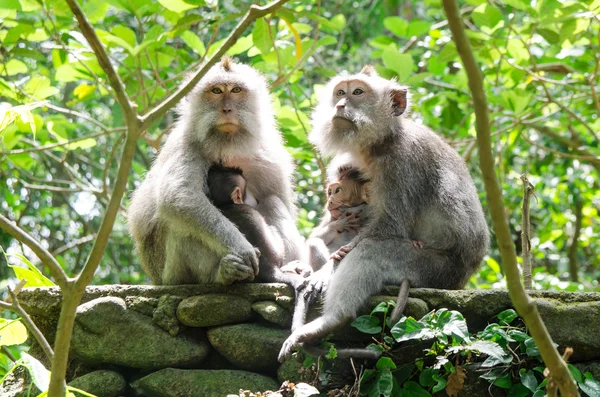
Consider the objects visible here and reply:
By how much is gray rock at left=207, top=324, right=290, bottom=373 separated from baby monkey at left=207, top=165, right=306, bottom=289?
55 centimetres

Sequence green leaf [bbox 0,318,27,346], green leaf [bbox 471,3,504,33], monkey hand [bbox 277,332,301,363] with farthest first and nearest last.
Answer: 1. green leaf [bbox 471,3,504,33]
2. monkey hand [bbox 277,332,301,363]
3. green leaf [bbox 0,318,27,346]

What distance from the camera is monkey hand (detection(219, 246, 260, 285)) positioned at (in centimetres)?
497

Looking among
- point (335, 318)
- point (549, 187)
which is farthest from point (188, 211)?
point (549, 187)

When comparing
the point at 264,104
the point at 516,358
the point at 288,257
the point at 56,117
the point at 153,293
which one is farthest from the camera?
the point at 56,117

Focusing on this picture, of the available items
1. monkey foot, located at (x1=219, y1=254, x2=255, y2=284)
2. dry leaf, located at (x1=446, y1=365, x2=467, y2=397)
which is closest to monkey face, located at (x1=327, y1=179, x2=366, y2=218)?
monkey foot, located at (x1=219, y1=254, x2=255, y2=284)

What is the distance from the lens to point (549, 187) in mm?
12031

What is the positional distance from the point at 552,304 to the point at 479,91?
2.46m

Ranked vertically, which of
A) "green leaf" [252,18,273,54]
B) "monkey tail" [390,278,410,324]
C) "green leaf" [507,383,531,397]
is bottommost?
"green leaf" [507,383,531,397]

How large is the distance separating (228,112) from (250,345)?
1976mm

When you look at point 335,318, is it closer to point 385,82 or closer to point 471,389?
→ point 471,389

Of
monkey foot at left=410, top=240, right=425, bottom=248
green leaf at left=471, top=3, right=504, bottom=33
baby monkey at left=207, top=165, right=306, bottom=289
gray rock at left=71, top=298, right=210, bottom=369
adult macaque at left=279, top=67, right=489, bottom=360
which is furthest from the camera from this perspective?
green leaf at left=471, top=3, right=504, bottom=33

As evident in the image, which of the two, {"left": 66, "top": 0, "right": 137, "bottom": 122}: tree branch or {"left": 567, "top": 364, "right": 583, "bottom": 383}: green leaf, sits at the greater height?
{"left": 66, "top": 0, "right": 137, "bottom": 122}: tree branch

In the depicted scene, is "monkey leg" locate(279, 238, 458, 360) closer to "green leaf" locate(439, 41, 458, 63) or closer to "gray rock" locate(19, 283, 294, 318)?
"gray rock" locate(19, 283, 294, 318)

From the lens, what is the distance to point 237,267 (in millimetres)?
4973
